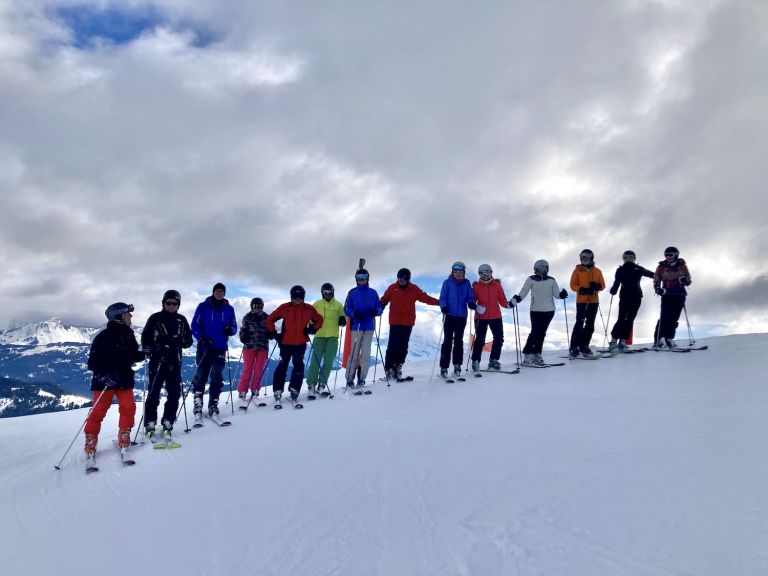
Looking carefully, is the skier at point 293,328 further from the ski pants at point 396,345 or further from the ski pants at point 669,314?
the ski pants at point 669,314

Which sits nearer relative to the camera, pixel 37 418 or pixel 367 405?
pixel 367 405

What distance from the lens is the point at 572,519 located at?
148 inches

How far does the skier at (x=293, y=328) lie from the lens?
33.9ft

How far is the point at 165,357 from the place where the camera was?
8258mm

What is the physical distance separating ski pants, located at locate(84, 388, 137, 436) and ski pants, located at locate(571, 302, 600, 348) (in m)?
10.4

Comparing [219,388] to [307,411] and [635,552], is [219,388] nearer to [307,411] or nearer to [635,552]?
[307,411]

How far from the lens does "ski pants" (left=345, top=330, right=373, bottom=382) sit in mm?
11133

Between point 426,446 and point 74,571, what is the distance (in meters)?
3.80

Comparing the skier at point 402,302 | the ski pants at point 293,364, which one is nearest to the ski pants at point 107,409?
the ski pants at point 293,364

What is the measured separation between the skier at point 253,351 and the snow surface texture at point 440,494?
3079 mm

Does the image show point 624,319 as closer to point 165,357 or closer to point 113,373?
point 165,357

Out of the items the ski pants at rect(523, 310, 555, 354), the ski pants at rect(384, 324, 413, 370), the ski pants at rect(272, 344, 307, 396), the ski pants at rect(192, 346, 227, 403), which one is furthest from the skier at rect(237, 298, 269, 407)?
the ski pants at rect(523, 310, 555, 354)

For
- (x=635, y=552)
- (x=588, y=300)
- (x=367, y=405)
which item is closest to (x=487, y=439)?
(x=635, y=552)

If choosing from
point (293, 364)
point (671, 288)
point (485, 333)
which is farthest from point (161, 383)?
point (671, 288)
